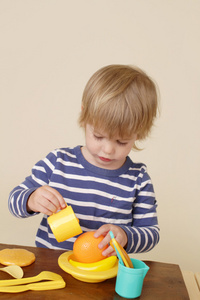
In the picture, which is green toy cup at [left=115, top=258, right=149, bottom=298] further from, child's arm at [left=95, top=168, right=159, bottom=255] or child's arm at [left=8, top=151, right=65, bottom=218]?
child's arm at [left=8, top=151, right=65, bottom=218]

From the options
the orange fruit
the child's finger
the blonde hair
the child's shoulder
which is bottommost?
the orange fruit

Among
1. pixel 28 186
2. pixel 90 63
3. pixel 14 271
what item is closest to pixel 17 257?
pixel 14 271

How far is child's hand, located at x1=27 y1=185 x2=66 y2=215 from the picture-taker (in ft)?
2.86

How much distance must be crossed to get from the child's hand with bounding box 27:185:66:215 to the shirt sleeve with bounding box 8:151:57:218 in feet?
0.21

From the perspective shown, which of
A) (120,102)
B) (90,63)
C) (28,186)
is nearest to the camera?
(120,102)

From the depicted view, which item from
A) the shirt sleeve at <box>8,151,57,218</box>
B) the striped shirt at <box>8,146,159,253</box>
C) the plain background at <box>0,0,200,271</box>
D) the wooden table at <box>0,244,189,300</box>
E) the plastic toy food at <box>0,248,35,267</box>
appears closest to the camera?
the wooden table at <box>0,244,189,300</box>

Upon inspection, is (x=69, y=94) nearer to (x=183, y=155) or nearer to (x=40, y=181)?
(x=183, y=155)

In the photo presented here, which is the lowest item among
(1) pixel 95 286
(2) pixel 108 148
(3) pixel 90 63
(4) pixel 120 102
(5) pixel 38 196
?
(1) pixel 95 286

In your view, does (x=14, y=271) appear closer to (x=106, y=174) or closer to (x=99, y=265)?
(x=99, y=265)

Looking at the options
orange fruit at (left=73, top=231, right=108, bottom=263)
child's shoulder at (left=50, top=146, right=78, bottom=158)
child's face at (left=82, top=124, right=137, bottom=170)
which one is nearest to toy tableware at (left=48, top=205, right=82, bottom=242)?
orange fruit at (left=73, top=231, right=108, bottom=263)

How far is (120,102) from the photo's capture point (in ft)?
3.24

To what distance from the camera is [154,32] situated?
2.11 meters

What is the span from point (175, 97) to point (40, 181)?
4.02ft

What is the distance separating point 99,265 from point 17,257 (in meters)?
0.18
